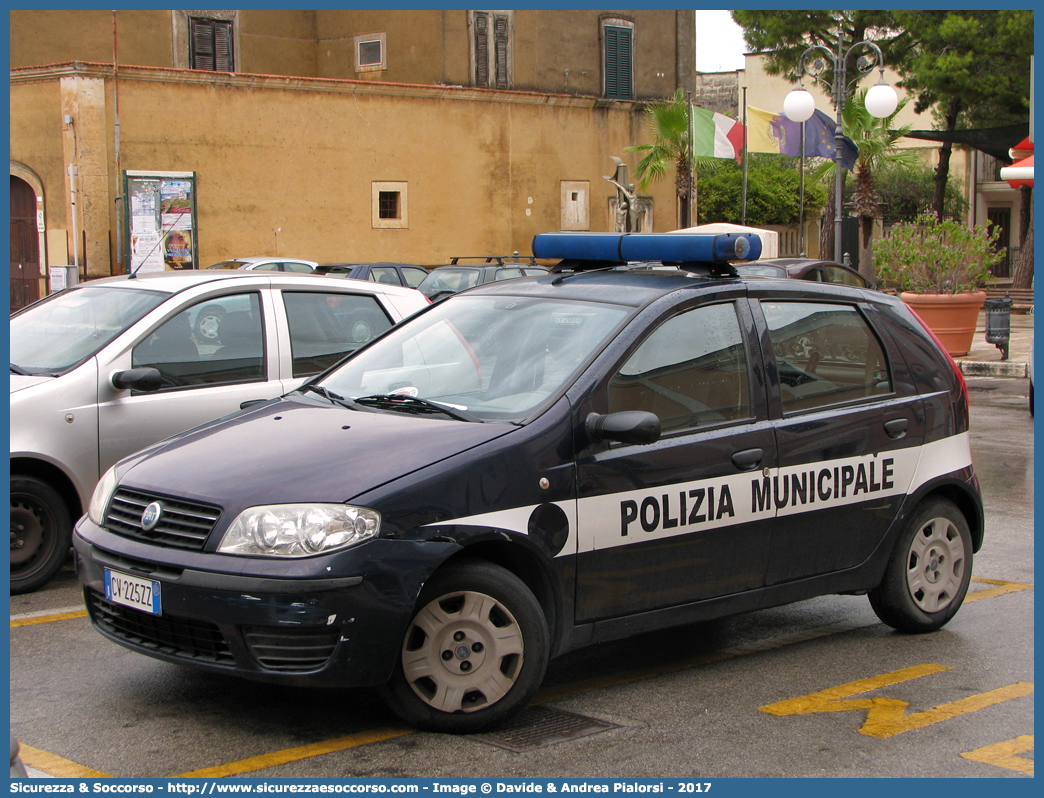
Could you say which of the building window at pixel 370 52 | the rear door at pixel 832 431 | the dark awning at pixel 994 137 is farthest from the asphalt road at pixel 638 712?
the building window at pixel 370 52

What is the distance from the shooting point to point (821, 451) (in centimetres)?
511

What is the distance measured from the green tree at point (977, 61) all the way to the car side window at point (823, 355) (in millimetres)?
31702

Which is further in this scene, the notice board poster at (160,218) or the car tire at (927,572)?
the notice board poster at (160,218)

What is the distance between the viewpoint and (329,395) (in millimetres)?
5086

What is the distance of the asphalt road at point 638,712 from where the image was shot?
3930 millimetres

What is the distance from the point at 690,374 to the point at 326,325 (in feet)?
10.2

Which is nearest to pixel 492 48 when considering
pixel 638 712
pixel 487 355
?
pixel 487 355

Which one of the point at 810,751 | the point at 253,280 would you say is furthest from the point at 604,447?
the point at 253,280

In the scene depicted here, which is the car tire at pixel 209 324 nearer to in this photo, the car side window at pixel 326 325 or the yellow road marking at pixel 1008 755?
the car side window at pixel 326 325

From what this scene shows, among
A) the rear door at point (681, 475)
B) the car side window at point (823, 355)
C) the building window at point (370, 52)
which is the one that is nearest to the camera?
the rear door at point (681, 475)

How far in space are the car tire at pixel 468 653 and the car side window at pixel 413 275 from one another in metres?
19.1

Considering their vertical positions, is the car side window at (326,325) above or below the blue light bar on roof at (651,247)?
below

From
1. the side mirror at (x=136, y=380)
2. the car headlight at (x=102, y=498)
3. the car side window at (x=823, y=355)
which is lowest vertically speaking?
the car headlight at (x=102, y=498)

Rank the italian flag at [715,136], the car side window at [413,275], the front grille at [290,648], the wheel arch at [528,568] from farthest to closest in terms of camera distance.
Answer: the italian flag at [715,136]
the car side window at [413,275]
the wheel arch at [528,568]
the front grille at [290,648]
